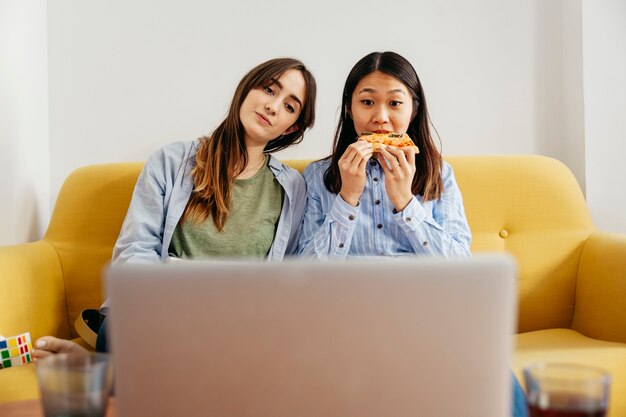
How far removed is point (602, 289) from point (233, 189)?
3.75 ft

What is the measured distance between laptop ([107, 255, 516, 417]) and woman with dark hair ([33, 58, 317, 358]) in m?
1.17

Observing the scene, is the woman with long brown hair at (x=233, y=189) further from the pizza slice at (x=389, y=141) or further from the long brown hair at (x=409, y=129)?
the pizza slice at (x=389, y=141)

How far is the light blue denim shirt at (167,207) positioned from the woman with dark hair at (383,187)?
0.05m

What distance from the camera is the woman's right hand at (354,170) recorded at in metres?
1.82

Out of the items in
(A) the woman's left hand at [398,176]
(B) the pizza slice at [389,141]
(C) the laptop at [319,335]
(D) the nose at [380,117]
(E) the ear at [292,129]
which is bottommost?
(C) the laptop at [319,335]

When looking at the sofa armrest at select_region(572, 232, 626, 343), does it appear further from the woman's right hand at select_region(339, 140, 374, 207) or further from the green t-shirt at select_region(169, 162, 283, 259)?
the green t-shirt at select_region(169, 162, 283, 259)

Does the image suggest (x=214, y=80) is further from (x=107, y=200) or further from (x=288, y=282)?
(x=288, y=282)

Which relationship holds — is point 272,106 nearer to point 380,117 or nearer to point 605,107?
point 380,117

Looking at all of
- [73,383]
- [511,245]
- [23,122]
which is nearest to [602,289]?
[511,245]

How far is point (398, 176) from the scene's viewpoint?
183 centimetres

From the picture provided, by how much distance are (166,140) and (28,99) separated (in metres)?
0.50

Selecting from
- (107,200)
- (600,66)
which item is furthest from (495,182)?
(107,200)

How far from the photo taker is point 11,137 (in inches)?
87.3

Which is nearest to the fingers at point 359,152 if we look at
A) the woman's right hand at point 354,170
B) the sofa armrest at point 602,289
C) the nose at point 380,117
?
the woman's right hand at point 354,170
